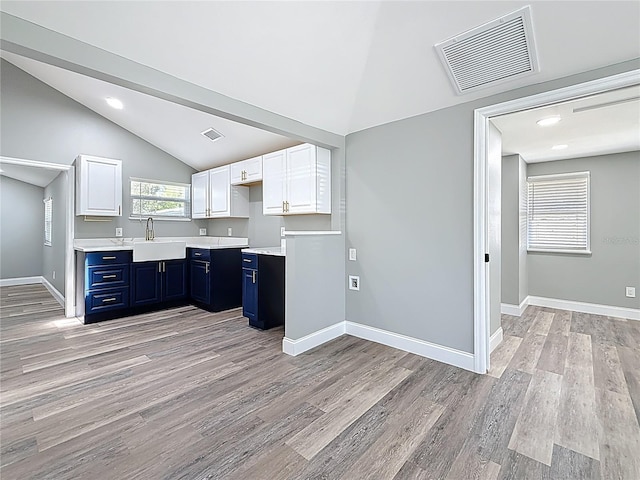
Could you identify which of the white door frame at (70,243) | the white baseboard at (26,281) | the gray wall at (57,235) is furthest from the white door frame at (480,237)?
the white baseboard at (26,281)

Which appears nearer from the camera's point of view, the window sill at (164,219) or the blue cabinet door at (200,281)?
the blue cabinet door at (200,281)

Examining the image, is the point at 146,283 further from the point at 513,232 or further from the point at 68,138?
the point at 513,232

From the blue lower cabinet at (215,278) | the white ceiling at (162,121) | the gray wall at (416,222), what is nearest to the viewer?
the gray wall at (416,222)

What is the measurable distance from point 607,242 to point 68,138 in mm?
7703

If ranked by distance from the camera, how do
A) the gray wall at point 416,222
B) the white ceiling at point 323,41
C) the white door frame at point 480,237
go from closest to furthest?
the white ceiling at point 323,41, the white door frame at point 480,237, the gray wall at point 416,222

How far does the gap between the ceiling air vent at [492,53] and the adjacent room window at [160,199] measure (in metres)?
4.69

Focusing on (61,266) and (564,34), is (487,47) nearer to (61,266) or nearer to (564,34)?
(564,34)

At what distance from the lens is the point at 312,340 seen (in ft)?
10.1

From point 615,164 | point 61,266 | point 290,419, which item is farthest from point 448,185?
point 61,266

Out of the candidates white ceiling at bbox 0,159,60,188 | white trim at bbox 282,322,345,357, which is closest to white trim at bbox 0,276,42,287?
white ceiling at bbox 0,159,60,188

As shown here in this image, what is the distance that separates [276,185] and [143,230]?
108 inches

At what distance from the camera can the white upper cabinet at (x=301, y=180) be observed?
11.0ft

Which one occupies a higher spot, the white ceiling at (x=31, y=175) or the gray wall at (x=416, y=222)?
the white ceiling at (x=31, y=175)

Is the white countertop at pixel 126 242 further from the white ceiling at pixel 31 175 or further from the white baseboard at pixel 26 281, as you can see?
A: the white baseboard at pixel 26 281
